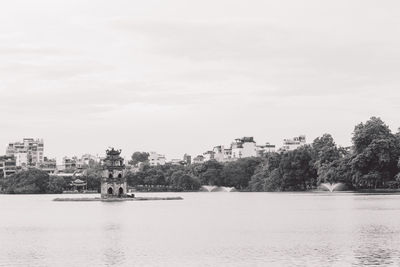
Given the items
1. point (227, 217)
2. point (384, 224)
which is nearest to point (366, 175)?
point (227, 217)

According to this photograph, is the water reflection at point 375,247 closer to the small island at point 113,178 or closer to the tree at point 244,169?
the small island at point 113,178

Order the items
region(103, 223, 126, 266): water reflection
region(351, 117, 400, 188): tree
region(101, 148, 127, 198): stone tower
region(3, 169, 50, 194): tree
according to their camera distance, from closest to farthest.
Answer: region(103, 223, 126, 266): water reflection
region(101, 148, 127, 198): stone tower
region(351, 117, 400, 188): tree
region(3, 169, 50, 194): tree

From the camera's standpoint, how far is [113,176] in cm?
11962

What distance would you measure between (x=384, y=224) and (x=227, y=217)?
1913cm

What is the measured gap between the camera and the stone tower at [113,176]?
118500mm

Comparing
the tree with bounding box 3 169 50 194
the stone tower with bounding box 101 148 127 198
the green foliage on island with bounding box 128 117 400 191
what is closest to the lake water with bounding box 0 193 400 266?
the stone tower with bounding box 101 148 127 198

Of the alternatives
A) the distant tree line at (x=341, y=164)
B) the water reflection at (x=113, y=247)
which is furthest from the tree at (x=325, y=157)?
the water reflection at (x=113, y=247)

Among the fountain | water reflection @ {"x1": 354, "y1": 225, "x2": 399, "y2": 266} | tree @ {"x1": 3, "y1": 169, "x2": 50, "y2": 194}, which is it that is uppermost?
tree @ {"x1": 3, "y1": 169, "x2": 50, "y2": 194}

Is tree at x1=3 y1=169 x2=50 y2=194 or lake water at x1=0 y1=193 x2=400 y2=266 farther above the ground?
tree at x1=3 y1=169 x2=50 y2=194

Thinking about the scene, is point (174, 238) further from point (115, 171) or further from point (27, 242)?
point (115, 171)

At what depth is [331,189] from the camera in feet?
478

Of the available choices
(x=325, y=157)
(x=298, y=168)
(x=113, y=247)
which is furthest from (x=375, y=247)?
(x=298, y=168)

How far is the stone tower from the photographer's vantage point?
118500 mm

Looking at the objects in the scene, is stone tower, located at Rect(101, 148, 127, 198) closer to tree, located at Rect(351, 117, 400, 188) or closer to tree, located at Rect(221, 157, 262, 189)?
tree, located at Rect(351, 117, 400, 188)
